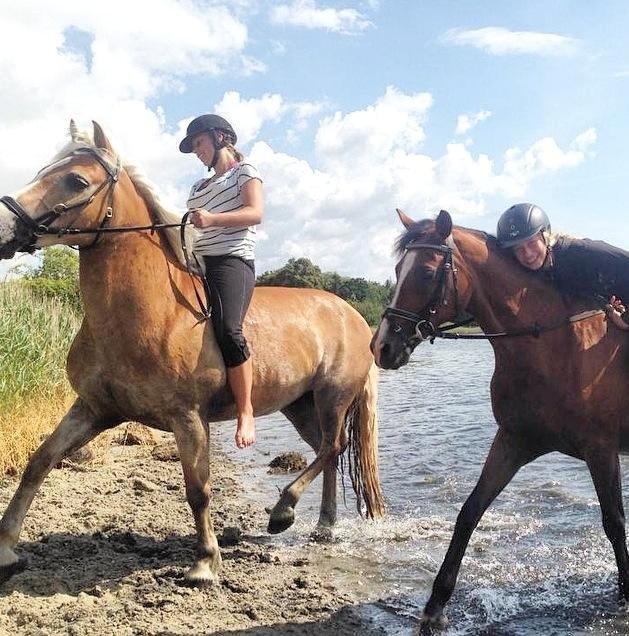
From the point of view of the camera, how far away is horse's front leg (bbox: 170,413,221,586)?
459 cm

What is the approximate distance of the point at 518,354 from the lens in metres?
4.30

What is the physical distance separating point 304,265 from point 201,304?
61.8m

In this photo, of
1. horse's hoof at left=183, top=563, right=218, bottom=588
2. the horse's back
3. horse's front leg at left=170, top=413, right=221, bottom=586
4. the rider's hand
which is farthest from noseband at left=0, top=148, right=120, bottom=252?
horse's hoof at left=183, top=563, right=218, bottom=588

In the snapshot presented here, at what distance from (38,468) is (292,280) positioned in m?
57.5

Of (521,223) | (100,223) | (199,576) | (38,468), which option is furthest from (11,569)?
(521,223)

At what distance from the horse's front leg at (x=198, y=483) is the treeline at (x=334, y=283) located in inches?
1554

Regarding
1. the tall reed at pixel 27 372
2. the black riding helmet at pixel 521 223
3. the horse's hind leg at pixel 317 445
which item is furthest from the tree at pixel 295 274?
the black riding helmet at pixel 521 223

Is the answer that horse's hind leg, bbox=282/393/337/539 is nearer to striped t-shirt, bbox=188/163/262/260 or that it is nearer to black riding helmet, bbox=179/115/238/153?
striped t-shirt, bbox=188/163/262/260

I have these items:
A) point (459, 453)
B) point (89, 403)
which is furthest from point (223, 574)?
point (459, 453)

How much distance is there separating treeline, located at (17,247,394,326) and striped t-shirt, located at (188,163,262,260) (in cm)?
883

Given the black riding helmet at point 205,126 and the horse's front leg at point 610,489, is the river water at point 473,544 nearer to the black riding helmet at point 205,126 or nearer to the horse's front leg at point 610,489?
the horse's front leg at point 610,489

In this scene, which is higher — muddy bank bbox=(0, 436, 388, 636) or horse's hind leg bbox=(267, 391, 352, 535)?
horse's hind leg bbox=(267, 391, 352, 535)

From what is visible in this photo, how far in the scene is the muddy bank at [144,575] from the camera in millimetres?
4090

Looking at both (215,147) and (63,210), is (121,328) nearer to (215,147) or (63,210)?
(63,210)
